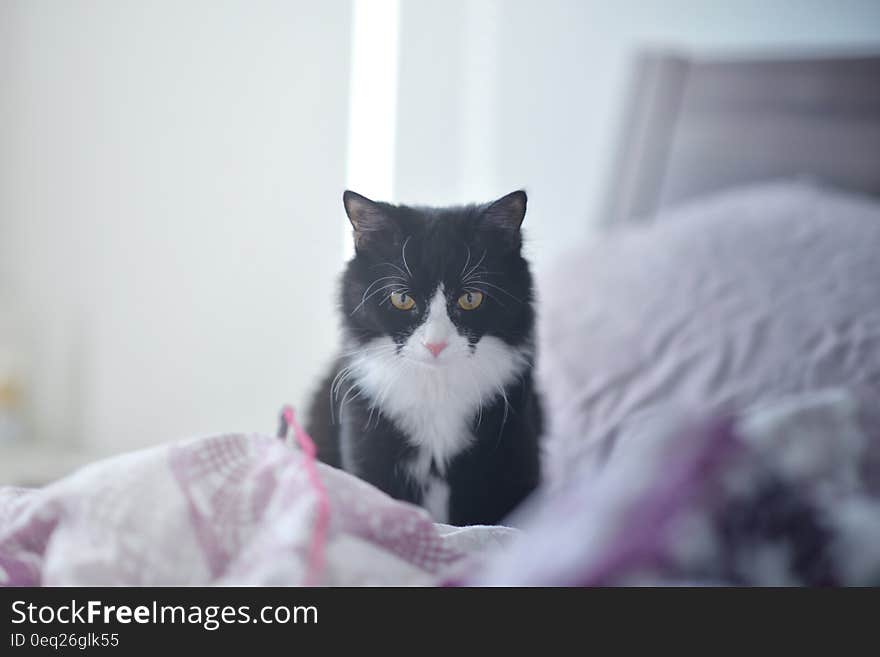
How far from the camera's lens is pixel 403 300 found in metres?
0.83

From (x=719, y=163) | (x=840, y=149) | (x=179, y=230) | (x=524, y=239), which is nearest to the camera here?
(x=524, y=239)

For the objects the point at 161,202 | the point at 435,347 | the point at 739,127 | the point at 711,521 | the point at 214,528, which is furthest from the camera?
the point at 161,202

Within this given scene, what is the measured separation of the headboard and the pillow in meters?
0.31

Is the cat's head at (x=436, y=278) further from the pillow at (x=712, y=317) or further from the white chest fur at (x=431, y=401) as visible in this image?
the pillow at (x=712, y=317)

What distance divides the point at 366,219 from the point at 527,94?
172 cm

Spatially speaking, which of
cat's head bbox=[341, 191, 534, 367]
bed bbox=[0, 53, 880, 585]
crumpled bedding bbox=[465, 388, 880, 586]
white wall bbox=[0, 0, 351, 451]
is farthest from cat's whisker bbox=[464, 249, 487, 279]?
white wall bbox=[0, 0, 351, 451]

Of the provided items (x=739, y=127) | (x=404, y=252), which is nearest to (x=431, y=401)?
(x=404, y=252)

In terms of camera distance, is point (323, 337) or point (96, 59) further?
point (96, 59)

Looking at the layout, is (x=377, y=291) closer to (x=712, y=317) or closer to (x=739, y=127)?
(x=712, y=317)

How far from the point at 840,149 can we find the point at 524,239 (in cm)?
138

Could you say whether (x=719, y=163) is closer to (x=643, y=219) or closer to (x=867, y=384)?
(x=643, y=219)

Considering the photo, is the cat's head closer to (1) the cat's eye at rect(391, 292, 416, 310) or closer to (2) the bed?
(1) the cat's eye at rect(391, 292, 416, 310)
